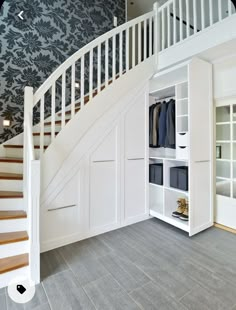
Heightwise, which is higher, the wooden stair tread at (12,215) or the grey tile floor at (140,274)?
the wooden stair tread at (12,215)

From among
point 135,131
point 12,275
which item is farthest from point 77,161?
point 12,275

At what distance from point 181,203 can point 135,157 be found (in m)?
1.00

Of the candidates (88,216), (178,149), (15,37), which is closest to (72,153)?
(88,216)

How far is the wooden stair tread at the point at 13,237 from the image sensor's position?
1798 mm

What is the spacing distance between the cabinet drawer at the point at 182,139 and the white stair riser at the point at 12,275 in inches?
89.8

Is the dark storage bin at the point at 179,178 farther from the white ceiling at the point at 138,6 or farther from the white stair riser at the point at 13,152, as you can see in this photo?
the white ceiling at the point at 138,6

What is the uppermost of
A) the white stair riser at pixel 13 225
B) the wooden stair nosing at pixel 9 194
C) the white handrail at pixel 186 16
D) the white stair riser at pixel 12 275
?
the white handrail at pixel 186 16

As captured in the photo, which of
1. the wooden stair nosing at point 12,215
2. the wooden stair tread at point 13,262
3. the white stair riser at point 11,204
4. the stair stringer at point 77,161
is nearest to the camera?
the wooden stair tread at point 13,262

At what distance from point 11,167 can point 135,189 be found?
5.99 feet

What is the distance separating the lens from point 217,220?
2986mm

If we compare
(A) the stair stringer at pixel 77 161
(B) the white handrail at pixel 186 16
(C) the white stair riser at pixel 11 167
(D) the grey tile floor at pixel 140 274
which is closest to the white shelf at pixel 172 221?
(D) the grey tile floor at pixel 140 274

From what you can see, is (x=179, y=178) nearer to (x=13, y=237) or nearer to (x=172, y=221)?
(x=172, y=221)

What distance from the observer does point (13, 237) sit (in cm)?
185

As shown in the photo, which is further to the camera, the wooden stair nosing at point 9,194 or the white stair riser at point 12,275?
the wooden stair nosing at point 9,194
